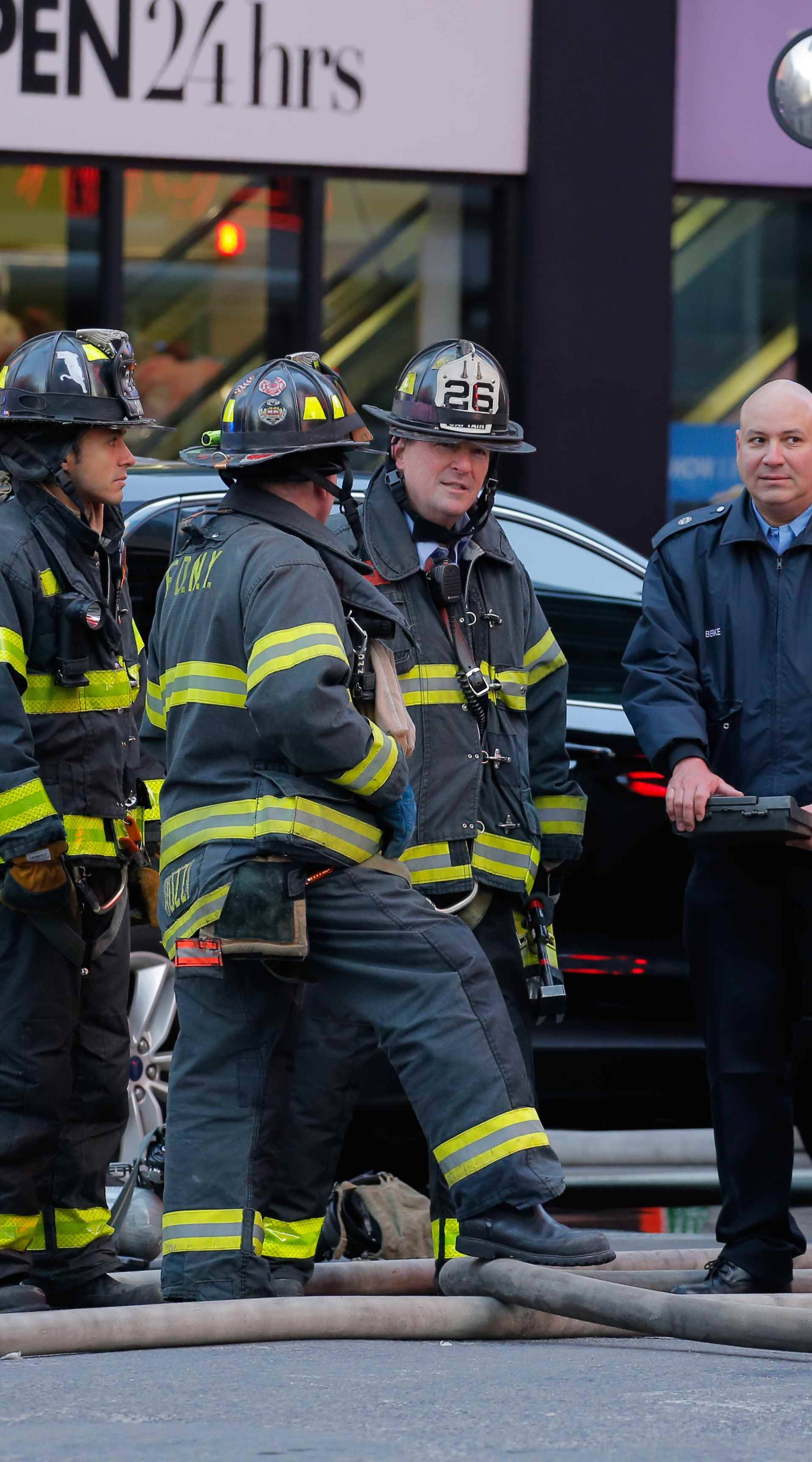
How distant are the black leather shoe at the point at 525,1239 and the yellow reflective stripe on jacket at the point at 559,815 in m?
1.02

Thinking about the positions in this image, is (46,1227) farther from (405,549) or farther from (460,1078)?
(405,549)

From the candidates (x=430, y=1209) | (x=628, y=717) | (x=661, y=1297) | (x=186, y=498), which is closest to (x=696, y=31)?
(x=186, y=498)

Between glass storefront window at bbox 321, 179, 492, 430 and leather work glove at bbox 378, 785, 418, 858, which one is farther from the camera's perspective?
glass storefront window at bbox 321, 179, 492, 430

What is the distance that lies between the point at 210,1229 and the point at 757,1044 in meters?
1.30

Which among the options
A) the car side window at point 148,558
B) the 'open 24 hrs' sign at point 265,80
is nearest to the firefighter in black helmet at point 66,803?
the car side window at point 148,558

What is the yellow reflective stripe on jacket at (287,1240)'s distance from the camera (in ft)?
15.8

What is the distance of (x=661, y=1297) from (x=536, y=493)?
261 inches

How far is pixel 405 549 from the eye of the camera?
4.96 metres

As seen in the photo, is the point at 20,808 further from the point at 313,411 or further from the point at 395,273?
the point at 395,273

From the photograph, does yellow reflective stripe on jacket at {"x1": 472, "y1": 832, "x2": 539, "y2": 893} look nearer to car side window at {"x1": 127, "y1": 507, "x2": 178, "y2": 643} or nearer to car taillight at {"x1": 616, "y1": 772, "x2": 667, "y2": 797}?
car taillight at {"x1": 616, "y1": 772, "x2": 667, "y2": 797}

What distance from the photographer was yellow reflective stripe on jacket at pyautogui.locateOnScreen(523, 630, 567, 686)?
16.7ft

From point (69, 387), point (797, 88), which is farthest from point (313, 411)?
point (797, 88)

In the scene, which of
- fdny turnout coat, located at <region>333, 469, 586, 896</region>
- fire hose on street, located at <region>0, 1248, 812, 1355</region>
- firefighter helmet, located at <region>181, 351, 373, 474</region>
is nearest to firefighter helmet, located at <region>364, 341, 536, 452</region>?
fdny turnout coat, located at <region>333, 469, 586, 896</region>

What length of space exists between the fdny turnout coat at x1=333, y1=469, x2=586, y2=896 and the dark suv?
3.20 ft
